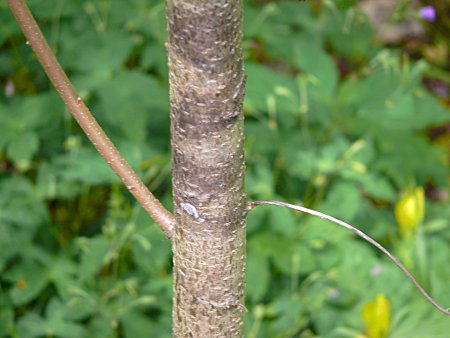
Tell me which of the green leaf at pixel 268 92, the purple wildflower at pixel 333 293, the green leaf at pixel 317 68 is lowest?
the purple wildflower at pixel 333 293

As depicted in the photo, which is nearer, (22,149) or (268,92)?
(22,149)

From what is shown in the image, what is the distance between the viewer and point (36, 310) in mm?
1864

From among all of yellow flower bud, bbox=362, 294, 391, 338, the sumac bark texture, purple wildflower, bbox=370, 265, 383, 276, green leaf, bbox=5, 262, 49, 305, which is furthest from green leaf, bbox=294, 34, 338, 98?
the sumac bark texture

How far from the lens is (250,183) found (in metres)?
1.93

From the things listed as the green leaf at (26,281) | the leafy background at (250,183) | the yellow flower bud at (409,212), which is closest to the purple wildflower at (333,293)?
the leafy background at (250,183)

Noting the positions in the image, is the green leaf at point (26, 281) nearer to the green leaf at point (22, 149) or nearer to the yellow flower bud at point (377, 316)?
the green leaf at point (22, 149)

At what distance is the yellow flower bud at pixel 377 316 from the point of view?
5.12 feet

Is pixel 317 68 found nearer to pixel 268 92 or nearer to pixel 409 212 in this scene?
pixel 268 92

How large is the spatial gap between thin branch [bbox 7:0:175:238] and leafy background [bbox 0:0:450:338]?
75 cm

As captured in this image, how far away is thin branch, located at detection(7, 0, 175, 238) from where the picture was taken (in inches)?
32.2

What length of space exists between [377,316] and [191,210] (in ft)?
2.78

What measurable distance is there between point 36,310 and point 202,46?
4.36 feet

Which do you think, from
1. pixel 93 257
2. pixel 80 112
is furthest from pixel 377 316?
pixel 80 112

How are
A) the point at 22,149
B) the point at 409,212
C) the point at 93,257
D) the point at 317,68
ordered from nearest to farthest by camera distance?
the point at 93,257
the point at 22,149
the point at 409,212
the point at 317,68
